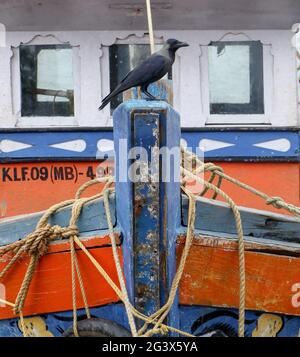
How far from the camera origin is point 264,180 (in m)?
5.79

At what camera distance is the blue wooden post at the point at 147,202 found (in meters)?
3.18

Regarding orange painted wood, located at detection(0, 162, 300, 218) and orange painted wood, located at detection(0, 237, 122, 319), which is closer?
orange painted wood, located at detection(0, 237, 122, 319)

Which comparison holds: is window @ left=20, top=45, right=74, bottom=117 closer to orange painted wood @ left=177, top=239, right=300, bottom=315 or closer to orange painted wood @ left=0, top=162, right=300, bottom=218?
orange painted wood @ left=0, top=162, right=300, bottom=218

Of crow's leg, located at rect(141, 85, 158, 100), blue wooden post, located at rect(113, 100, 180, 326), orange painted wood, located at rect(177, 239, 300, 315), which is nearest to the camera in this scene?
blue wooden post, located at rect(113, 100, 180, 326)

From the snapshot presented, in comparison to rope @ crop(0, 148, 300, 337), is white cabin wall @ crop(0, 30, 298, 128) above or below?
above

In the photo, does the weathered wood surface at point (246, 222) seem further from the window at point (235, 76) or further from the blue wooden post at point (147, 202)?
the window at point (235, 76)

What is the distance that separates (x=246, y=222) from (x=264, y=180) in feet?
7.62

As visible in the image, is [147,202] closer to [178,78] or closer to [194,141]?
[194,141]

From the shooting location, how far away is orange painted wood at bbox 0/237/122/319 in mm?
3342

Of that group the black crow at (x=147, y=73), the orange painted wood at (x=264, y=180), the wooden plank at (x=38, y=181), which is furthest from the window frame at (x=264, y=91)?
the black crow at (x=147, y=73)

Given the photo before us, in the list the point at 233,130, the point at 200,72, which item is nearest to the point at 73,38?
the point at 200,72

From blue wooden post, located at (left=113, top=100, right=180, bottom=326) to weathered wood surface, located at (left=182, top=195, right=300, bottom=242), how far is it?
154 millimetres

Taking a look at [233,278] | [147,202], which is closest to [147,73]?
[147,202]

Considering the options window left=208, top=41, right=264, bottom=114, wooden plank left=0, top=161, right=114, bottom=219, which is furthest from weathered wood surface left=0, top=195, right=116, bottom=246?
window left=208, top=41, right=264, bottom=114
